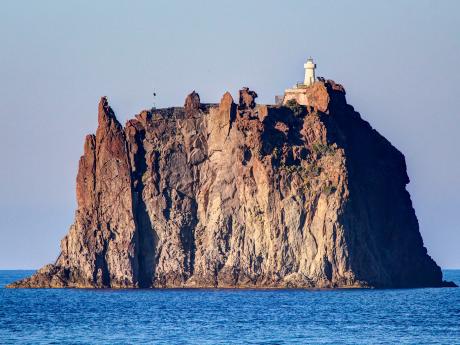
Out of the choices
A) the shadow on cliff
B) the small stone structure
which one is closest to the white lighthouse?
the small stone structure

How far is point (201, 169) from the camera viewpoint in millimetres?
157000

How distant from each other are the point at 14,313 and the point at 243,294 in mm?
25055

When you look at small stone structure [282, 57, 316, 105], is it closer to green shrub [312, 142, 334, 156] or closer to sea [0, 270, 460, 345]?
green shrub [312, 142, 334, 156]

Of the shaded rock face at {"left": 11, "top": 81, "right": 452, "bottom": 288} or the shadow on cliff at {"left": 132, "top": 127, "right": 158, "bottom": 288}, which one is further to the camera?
the shadow on cliff at {"left": 132, "top": 127, "right": 158, "bottom": 288}

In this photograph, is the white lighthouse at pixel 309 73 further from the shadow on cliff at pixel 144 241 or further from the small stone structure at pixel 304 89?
the shadow on cliff at pixel 144 241

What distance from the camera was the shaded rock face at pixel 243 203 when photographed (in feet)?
486

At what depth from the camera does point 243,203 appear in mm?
152500

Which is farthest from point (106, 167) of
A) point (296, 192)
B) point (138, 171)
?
point (296, 192)

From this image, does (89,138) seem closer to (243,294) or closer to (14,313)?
(243,294)

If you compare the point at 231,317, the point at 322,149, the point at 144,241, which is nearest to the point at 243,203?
the point at 322,149

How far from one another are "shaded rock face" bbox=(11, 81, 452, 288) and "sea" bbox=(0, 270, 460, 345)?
340 centimetres

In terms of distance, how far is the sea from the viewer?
98375 millimetres

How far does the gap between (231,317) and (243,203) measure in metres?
39.5

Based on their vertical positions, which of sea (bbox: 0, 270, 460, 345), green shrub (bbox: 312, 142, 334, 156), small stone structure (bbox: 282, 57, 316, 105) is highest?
small stone structure (bbox: 282, 57, 316, 105)
